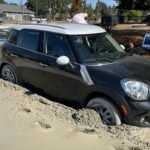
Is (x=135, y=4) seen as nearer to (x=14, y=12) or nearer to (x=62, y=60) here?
(x=62, y=60)

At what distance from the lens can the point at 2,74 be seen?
9016 millimetres

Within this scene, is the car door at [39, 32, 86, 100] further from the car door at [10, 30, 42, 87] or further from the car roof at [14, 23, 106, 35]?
the car door at [10, 30, 42, 87]

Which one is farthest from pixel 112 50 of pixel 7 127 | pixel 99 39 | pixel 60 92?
pixel 7 127

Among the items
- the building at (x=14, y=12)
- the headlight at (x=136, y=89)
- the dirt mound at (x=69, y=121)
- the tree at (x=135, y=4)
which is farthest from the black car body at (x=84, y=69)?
the building at (x=14, y=12)

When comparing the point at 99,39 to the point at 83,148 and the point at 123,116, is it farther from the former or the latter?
the point at 83,148

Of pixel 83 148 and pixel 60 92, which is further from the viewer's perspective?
pixel 60 92

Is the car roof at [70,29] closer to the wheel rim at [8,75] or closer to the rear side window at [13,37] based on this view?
the rear side window at [13,37]

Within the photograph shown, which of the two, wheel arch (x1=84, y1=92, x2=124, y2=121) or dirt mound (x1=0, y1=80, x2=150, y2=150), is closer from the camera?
dirt mound (x1=0, y1=80, x2=150, y2=150)

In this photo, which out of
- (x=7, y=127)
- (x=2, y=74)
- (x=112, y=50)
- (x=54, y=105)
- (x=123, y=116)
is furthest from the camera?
(x=2, y=74)

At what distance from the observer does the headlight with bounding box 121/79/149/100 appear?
5.98 m

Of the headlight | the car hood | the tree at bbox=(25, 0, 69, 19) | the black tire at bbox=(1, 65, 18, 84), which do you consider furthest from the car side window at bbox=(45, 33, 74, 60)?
the tree at bbox=(25, 0, 69, 19)

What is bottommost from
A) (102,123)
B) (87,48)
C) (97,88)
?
(102,123)

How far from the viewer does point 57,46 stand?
728cm

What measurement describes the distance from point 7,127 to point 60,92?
171cm
